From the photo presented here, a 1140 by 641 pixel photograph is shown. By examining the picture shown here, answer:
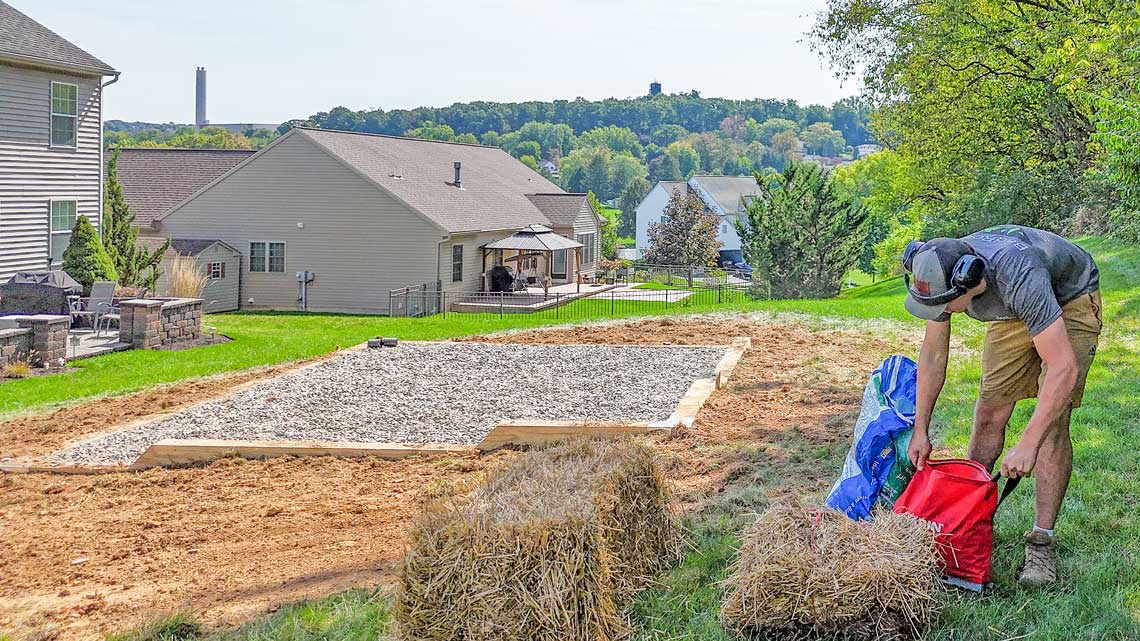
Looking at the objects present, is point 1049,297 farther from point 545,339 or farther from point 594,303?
point 594,303

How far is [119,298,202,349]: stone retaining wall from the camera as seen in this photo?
1533 cm

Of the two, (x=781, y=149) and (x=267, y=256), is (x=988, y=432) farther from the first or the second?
(x=781, y=149)

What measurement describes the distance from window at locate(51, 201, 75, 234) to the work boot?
19674 mm

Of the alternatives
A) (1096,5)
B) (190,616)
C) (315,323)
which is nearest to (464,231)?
(315,323)

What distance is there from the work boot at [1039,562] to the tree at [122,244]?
2023 centimetres

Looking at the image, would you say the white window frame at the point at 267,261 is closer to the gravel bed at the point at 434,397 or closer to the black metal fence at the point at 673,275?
the black metal fence at the point at 673,275

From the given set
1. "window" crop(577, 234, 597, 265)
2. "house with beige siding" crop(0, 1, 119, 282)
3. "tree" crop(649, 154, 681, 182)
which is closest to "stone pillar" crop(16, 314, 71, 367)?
"house with beige siding" crop(0, 1, 119, 282)

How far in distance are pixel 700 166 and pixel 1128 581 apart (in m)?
127

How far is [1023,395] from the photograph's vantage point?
446 cm

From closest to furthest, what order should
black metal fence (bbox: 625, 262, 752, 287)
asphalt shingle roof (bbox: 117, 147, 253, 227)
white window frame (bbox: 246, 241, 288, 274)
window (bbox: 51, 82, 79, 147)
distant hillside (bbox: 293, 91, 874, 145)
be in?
window (bbox: 51, 82, 79, 147)
white window frame (bbox: 246, 241, 288, 274)
asphalt shingle roof (bbox: 117, 147, 253, 227)
black metal fence (bbox: 625, 262, 752, 287)
distant hillside (bbox: 293, 91, 874, 145)

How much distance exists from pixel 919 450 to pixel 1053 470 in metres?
0.55

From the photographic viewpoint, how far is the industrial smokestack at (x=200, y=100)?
92.5m

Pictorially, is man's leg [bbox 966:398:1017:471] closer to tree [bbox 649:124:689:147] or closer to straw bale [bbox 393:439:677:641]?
straw bale [bbox 393:439:677:641]

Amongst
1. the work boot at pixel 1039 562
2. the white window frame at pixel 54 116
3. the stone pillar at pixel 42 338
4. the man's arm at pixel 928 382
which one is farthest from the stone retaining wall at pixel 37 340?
the work boot at pixel 1039 562
